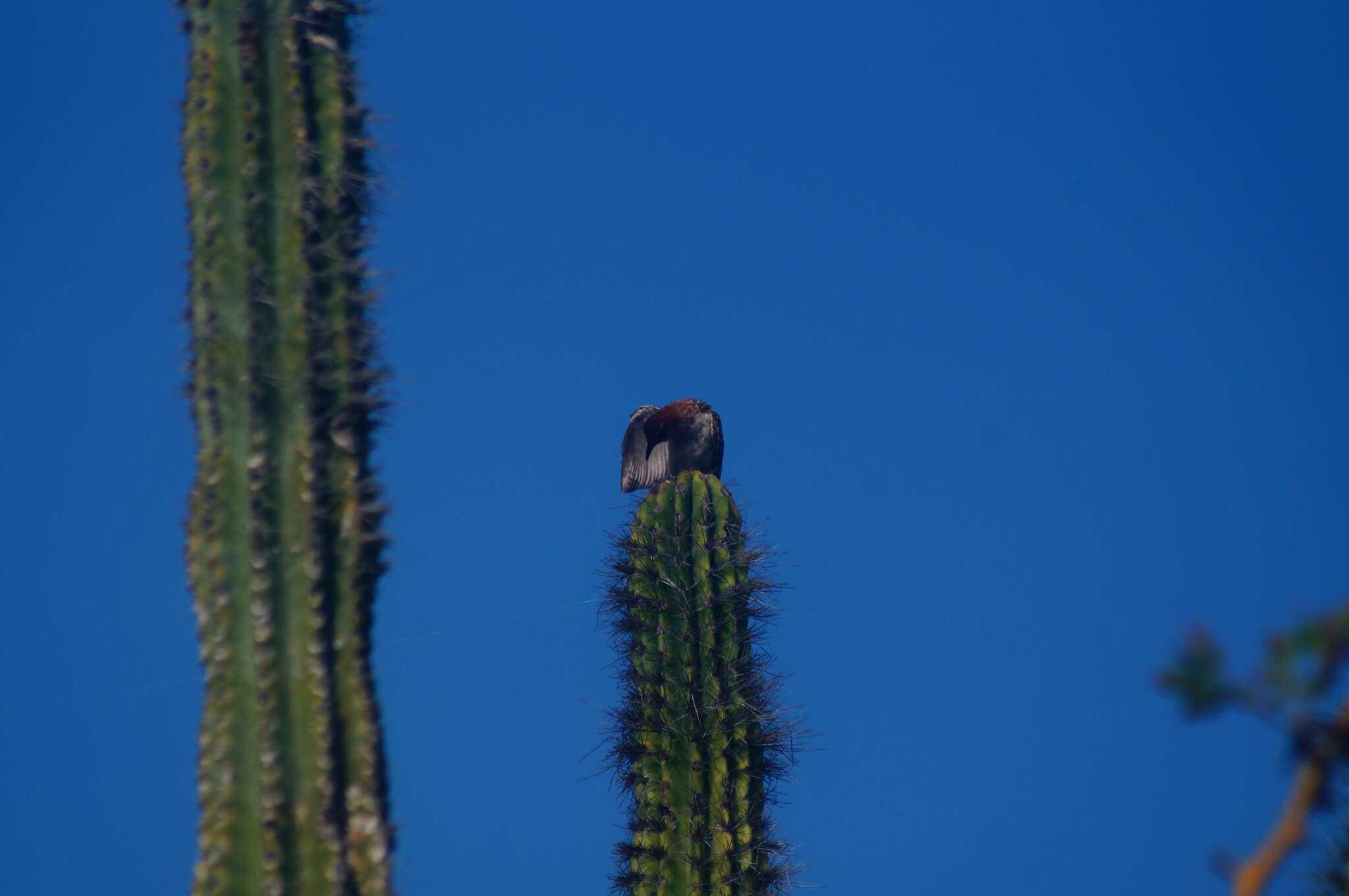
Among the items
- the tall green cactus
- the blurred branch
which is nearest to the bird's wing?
the tall green cactus

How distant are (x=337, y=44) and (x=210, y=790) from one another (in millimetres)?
2128

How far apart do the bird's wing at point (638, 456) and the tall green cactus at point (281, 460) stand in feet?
9.59

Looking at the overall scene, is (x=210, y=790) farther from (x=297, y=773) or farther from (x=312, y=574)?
(x=312, y=574)

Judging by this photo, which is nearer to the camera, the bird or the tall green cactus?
the tall green cactus

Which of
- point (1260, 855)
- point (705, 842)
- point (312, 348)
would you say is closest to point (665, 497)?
point (705, 842)

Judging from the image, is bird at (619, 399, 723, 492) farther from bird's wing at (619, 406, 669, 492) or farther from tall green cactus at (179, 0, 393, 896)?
tall green cactus at (179, 0, 393, 896)

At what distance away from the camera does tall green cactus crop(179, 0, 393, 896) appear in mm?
3963

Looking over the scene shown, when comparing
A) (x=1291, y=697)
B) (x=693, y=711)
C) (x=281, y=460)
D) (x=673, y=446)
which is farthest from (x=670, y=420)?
(x=1291, y=697)

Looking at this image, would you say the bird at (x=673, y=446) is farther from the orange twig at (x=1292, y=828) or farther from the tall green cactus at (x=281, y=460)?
the orange twig at (x=1292, y=828)

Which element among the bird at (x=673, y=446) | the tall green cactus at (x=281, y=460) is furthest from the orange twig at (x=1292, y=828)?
the bird at (x=673, y=446)

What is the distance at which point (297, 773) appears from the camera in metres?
3.97

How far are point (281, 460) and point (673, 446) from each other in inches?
125

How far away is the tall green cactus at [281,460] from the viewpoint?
3.96 m

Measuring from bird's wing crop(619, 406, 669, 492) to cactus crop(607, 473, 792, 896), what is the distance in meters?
→ 0.61
